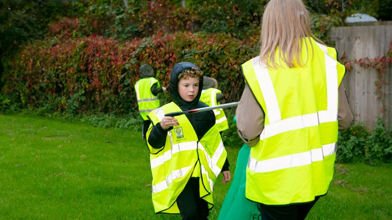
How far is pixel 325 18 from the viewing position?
9922mm

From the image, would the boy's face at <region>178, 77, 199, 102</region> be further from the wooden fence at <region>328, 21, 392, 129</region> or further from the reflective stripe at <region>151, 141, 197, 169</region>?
the wooden fence at <region>328, 21, 392, 129</region>

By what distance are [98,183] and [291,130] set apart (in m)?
4.88

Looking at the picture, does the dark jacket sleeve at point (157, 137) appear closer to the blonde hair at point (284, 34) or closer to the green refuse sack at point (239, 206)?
the green refuse sack at point (239, 206)

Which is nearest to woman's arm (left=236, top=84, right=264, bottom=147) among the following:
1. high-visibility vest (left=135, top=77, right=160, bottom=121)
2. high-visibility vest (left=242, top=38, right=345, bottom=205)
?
high-visibility vest (left=242, top=38, right=345, bottom=205)

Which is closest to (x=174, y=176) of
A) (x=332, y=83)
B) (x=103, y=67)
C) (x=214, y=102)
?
(x=332, y=83)

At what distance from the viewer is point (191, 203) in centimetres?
429

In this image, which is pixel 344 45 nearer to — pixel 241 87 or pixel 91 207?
pixel 241 87

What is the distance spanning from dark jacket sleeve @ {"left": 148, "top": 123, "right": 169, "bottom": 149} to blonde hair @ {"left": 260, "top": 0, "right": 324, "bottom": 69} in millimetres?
1356

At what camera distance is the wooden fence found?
30.1ft

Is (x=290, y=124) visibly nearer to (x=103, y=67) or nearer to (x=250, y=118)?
(x=250, y=118)

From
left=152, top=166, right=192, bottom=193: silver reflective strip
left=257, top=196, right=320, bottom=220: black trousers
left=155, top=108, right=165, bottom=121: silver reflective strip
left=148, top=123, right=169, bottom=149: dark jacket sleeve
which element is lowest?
left=152, top=166, right=192, bottom=193: silver reflective strip

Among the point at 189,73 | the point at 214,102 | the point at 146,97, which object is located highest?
the point at 189,73

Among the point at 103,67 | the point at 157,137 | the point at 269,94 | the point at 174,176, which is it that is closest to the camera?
the point at 269,94

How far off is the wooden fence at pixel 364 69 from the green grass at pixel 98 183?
1347 mm
